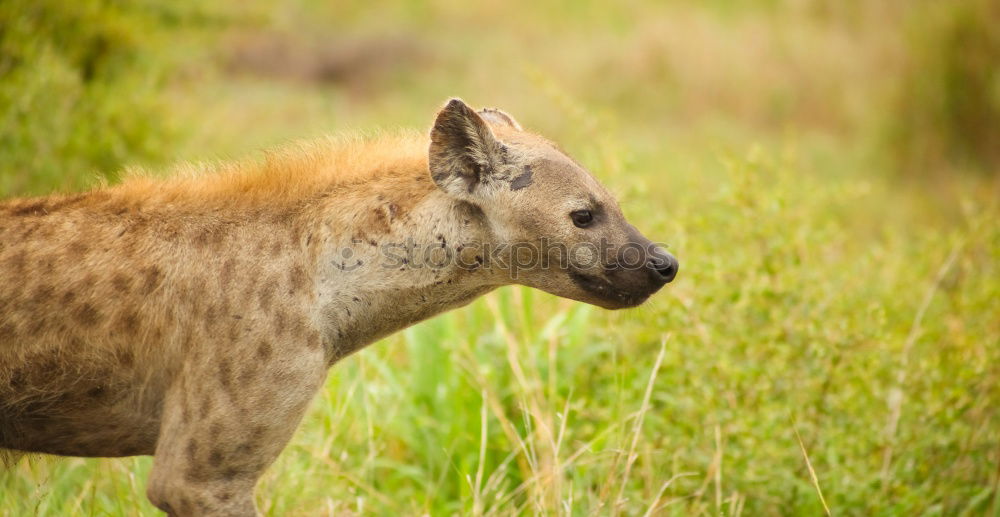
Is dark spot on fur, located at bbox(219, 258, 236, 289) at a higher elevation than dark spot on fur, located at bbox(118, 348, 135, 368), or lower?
higher

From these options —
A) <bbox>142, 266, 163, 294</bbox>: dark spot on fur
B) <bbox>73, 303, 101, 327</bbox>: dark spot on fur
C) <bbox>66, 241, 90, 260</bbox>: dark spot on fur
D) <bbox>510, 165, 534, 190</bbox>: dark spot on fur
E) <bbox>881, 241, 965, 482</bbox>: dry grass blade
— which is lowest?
<bbox>881, 241, 965, 482</bbox>: dry grass blade

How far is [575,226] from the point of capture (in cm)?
370

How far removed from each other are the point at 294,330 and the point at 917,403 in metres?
3.55

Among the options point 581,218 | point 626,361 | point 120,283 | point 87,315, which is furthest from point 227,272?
point 626,361

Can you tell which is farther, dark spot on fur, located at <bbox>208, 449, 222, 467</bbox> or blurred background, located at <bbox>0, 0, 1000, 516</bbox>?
blurred background, located at <bbox>0, 0, 1000, 516</bbox>

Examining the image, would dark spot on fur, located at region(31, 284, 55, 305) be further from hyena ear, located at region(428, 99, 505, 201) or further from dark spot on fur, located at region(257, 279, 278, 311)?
hyena ear, located at region(428, 99, 505, 201)

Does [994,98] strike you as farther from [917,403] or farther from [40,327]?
[40,327]

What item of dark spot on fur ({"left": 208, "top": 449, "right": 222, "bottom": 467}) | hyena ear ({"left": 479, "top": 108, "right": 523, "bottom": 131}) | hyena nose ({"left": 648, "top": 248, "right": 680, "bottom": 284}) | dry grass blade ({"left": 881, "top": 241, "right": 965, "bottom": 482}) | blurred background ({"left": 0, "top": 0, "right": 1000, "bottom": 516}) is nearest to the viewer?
dark spot on fur ({"left": 208, "top": 449, "right": 222, "bottom": 467})

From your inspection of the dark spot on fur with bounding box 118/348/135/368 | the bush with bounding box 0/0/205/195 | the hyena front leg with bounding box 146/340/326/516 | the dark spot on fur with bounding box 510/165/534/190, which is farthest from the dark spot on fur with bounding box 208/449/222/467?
the bush with bounding box 0/0/205/195

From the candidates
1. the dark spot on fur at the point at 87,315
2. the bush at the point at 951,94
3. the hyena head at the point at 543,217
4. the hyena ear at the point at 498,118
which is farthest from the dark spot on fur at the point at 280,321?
the bush at the point at 951,94

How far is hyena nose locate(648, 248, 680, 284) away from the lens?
3.72m

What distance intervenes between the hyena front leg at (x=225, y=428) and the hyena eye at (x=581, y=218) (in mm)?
1046

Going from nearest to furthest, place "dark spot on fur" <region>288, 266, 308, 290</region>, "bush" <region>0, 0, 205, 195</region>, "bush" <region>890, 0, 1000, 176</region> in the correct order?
1. "dark spot on fur" <region>288, 266, 308, 290</region>
2. "bush" <region>0, 0, 205, 195</region>
3. "bush" <region>890, 0, 1000, 176</region>
